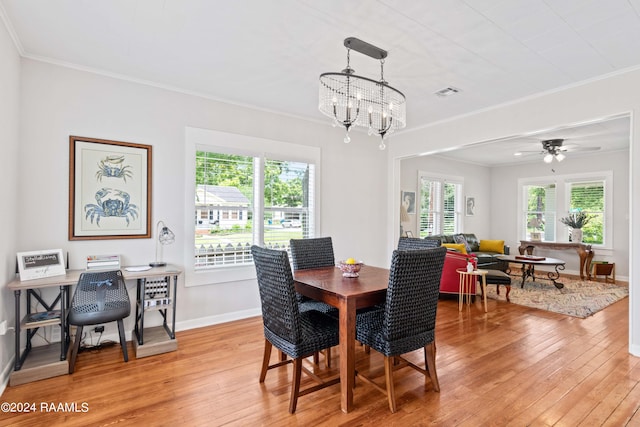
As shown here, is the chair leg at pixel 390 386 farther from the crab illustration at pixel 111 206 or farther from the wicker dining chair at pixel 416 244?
the crab illustration at pixel 111 206

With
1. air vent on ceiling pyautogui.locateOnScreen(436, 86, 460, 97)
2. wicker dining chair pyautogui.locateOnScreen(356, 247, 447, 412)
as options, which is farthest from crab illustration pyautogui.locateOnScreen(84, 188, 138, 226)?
air vent on ceiling pyautogui.locateOnScreen(436, 86, 460, 97)

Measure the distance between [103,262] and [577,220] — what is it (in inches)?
342

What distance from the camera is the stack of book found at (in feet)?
10.1

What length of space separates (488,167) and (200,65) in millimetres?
8039

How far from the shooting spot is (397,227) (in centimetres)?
560

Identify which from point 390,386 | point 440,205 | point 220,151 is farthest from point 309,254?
point 440,205

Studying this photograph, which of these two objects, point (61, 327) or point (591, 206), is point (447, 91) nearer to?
point (61, 327)

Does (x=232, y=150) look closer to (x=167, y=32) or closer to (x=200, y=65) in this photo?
(x=200, y=65)

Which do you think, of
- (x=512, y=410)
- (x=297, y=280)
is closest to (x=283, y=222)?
(x=297, y=280)

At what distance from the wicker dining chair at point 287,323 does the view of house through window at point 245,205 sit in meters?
1.73

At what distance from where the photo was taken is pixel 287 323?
2166mm

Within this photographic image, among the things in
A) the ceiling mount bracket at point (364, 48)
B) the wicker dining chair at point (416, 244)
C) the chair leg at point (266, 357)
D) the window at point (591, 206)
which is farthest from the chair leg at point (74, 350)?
→ the window at point (591, 206)

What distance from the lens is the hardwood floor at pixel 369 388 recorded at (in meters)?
2.11

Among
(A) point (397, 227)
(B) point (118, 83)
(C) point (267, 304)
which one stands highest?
(B) point (118, 83)
